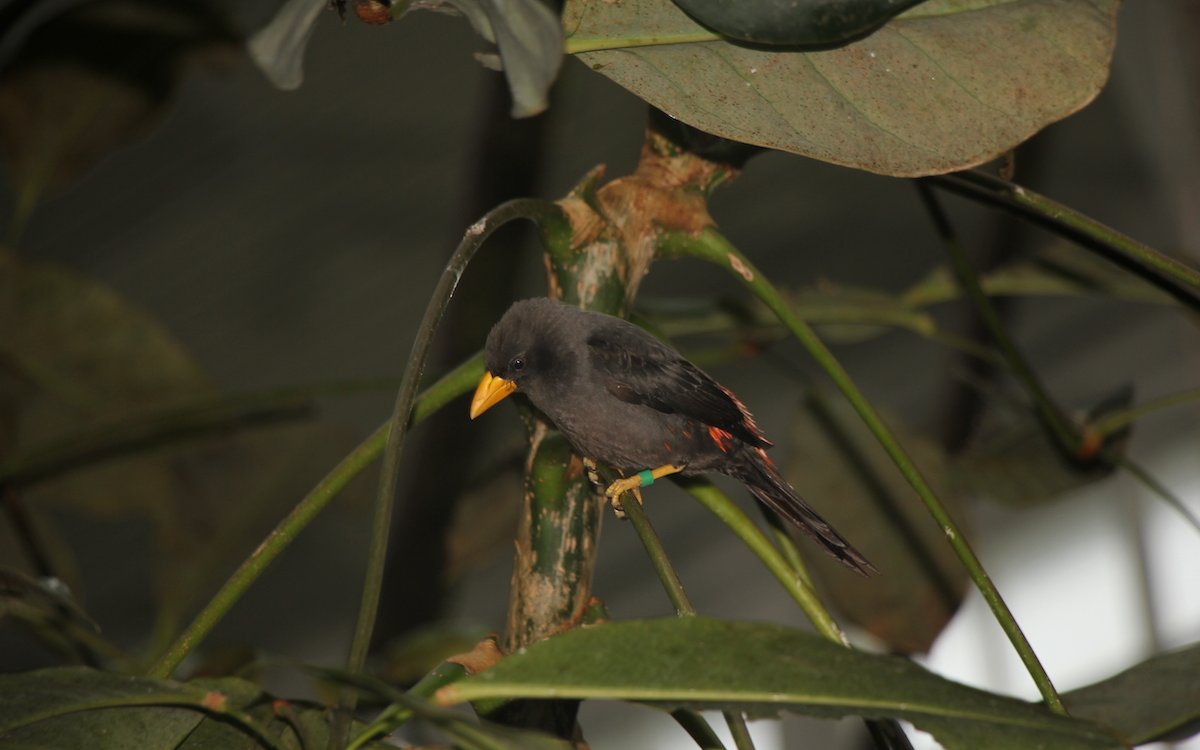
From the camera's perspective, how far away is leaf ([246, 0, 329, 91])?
83 centimetres

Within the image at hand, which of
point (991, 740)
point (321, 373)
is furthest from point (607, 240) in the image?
point (321, 373)

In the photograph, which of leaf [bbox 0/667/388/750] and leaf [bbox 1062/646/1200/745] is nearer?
leaf [bbox 0/667/388/750]

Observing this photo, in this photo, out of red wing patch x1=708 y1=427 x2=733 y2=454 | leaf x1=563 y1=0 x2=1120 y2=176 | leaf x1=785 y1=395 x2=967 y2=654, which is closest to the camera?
leaf x1=563 y1=0 x2=1120 y2=176

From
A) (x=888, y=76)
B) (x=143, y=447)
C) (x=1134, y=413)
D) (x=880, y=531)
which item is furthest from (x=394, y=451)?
(x=143, y=447)

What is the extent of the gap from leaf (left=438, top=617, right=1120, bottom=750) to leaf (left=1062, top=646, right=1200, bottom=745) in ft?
1.06

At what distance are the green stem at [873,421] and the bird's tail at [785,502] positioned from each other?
0.26 meters

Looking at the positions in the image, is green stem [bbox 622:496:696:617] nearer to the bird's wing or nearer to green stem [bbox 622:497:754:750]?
green stem [bbox 622:497:754:750]

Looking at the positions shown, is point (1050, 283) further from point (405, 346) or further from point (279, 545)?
point (405, 346)

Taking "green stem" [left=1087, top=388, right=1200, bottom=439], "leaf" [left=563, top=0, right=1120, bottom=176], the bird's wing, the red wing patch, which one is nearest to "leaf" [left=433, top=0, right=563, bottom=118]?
"leaf" [left=563, top=0, right=1120, bottom=176]

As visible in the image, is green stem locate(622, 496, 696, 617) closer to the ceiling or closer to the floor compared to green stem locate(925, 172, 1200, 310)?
closer to the floor

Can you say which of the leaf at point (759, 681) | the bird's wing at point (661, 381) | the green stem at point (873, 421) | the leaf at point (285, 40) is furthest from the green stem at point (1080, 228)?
the leaf at point (285, 40)

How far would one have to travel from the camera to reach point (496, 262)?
1792 mm

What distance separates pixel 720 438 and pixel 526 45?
627 millimetres

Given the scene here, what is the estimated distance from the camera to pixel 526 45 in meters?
0.78
